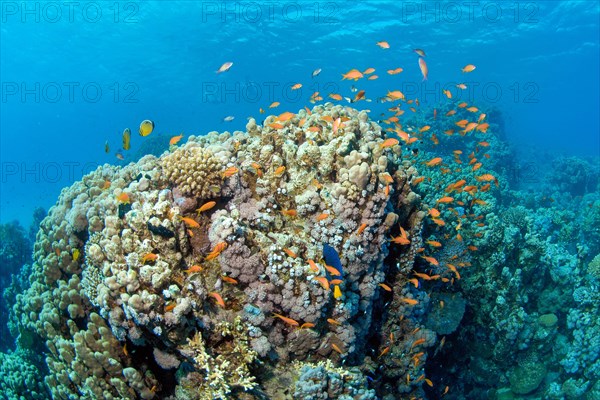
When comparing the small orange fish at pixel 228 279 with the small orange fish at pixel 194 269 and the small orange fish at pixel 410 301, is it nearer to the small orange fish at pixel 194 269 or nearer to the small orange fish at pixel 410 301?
the small orange fish at pixel 194 269

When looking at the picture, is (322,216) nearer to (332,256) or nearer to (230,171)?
(332,256)

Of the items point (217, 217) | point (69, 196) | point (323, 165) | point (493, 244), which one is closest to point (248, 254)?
point (217, 217)

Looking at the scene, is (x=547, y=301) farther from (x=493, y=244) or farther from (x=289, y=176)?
(x=289, y=176)

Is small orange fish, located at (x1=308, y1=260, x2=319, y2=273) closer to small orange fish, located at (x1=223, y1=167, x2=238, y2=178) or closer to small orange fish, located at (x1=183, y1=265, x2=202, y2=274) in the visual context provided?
small orange fish, located at (x1=183, y1=265, x2=202, y2=274)

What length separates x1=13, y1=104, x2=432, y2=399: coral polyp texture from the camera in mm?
4160

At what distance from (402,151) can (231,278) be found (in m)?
8.24

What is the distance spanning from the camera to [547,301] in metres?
9.52

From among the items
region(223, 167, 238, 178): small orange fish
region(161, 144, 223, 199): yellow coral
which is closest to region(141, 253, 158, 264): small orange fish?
region(161, 144, 223, 199): yellow coral

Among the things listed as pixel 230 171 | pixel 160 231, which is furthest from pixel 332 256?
pixel 160 231

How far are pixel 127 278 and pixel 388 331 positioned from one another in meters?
4.20

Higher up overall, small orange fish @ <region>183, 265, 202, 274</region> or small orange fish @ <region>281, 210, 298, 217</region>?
small orange fish @ <region>281, 210, 298, 217</region>

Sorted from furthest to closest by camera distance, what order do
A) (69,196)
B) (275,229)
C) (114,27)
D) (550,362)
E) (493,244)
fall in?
(114,27) < (550,362) < (493,244) < (69,196) < (275,229)

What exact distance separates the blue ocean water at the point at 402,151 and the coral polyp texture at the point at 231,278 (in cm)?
7

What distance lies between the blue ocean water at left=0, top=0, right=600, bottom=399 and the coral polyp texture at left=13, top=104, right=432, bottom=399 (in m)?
0.07
